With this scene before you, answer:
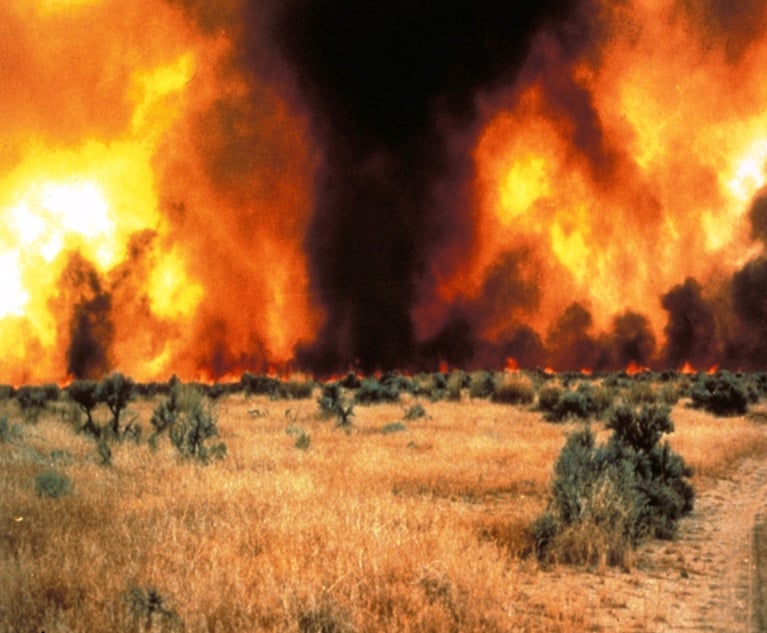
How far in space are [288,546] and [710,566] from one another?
584 centimetres

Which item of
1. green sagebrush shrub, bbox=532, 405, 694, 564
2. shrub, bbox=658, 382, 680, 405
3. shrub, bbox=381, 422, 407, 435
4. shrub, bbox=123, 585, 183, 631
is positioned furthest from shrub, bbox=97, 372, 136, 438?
shrub, bbox=658, 382, 680, 405

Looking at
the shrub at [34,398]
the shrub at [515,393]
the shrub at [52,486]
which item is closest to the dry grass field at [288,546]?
the shrub at [52,486]

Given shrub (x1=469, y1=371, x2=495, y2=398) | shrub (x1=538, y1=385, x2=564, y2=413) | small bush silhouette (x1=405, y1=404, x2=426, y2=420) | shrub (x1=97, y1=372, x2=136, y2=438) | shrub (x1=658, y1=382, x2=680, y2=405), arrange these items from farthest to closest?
1. shrub (x1=469, y1=371, x2=495, y2=398)
2. shrub (x1=658, y1=382, x2=680, y2=405)
3. shrub (x1=538, y1=385, x2=564, y2=413)
4. small bush silhouette (x1=405, y1=404, x2=426, y2=420)
5. shrub (x1=97, y1=372, x2=136, y2=438)

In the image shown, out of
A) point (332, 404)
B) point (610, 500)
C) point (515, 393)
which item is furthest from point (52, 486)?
point (515, 393)

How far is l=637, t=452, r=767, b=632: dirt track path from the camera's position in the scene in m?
6.75

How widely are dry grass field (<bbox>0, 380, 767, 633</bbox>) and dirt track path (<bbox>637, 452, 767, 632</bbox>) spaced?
14.3 inches

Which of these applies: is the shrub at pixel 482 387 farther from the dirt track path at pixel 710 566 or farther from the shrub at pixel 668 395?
the dirt track path at pixel 710 566

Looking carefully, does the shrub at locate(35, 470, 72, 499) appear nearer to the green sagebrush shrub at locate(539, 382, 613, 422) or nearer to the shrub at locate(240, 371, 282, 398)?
the green sagebrush shrub at locate(539, 382, 613, 422)

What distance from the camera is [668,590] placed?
7695 millimetres

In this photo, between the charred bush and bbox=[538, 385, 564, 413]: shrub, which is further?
bbox=[538, 385, 564, 413]: shrub

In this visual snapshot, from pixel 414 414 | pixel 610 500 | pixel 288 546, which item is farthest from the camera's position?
pixel 414 414

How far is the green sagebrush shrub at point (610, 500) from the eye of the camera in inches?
355

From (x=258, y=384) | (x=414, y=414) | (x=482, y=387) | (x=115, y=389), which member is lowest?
(x=414, y=414)

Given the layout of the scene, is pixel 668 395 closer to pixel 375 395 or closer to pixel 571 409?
pixel 571 409
